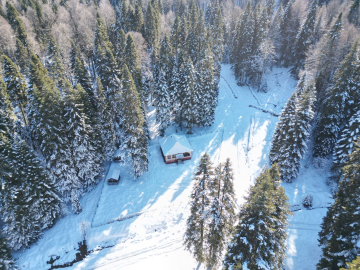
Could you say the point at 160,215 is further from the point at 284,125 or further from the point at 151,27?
the point at 151,27

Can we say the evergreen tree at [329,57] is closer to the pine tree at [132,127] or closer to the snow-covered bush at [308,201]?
the snow-covered bush at [308,201]

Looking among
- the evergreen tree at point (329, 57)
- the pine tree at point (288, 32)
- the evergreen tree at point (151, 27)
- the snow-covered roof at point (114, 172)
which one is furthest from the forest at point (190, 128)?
the evergreen tree at point (151, 27)

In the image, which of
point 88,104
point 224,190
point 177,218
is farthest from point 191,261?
point 88,104

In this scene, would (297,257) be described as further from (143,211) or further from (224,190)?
(143,211)

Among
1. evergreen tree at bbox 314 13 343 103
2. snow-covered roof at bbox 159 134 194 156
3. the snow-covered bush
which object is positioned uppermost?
evergreen tree at bbox 314 13 343 103

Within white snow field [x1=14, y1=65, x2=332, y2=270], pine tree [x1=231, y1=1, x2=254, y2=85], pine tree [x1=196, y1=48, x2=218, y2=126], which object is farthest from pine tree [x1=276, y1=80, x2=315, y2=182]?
pine tree [x1=231, y1=1, x2=254, y2=85]

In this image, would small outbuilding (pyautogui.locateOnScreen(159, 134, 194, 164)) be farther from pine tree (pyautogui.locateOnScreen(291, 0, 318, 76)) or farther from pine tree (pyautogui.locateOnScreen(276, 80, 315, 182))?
pine tree (pyautogui.locateOnScreen(291, 0, 318, 76))
